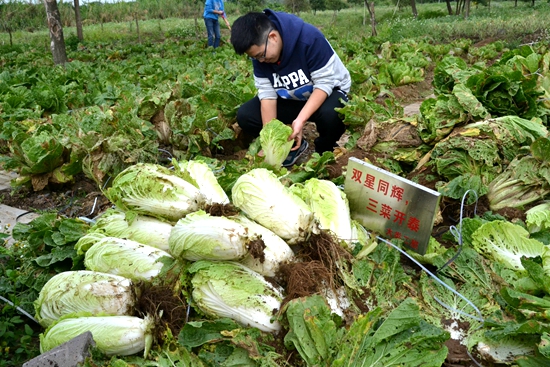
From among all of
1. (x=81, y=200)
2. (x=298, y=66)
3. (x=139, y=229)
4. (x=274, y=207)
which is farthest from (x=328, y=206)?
(x=81, y=200)

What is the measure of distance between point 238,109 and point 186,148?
0.83 m

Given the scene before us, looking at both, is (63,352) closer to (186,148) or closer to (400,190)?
(400,190)

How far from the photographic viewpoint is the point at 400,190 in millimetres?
2939

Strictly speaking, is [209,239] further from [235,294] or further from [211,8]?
[211,8]

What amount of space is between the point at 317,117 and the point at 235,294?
10.1 ft

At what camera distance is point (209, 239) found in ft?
8.25

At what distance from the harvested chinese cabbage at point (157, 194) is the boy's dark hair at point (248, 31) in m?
1.58

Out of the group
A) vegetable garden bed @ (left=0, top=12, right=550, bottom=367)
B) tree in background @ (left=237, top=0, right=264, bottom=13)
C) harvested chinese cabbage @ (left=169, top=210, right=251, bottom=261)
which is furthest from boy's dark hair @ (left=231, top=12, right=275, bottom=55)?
tree in background @ (left=237, top=0, right=264, bottom=13)

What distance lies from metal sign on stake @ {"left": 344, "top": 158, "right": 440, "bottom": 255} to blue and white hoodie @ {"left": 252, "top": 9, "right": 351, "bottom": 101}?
183 cm

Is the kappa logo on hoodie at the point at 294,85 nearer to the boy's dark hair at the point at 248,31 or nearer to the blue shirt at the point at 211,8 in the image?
the boy's dark hair at the point at 248,31

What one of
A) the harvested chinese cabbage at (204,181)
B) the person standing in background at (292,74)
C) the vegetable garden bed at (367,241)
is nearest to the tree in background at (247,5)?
the vegetable garden bed at (367,241)

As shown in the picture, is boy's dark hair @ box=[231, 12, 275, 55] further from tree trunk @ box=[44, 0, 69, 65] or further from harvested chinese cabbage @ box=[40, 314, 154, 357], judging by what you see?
tree trunk @ box=[44, 0, 69, 65]

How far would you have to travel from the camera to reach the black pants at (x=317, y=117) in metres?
5.07

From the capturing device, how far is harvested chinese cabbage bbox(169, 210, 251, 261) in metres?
2.51
